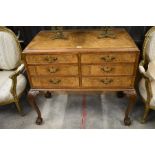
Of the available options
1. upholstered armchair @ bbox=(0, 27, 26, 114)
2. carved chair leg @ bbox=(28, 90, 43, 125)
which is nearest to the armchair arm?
upholstered armchair @ bbox=(0, 27, 26, 114)

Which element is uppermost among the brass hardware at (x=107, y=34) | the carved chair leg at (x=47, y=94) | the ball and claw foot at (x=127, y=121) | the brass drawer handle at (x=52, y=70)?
the brass hardware at (x=107, y=34)

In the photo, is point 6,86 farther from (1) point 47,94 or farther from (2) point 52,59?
(2) point 52,59

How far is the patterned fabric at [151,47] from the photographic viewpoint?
2043mm

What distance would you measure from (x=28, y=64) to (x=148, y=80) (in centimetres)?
129

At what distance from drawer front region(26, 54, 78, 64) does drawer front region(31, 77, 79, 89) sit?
21 centimetres

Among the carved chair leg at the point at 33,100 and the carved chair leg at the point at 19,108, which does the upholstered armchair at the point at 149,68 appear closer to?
the carved chair leg at the point at 33,100

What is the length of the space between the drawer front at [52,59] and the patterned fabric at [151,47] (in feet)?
3.07

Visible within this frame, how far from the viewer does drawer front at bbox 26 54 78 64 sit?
5.73ft

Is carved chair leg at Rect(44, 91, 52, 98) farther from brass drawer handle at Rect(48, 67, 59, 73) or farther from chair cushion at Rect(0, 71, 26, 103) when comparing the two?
brass drawer handle at Rect(48, 67, 59, 73)

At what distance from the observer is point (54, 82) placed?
1938mm

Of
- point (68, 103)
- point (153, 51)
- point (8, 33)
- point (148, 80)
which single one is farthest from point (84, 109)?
point (8, 33)

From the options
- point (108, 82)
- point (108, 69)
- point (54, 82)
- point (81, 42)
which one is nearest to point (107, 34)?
point (81, 42)

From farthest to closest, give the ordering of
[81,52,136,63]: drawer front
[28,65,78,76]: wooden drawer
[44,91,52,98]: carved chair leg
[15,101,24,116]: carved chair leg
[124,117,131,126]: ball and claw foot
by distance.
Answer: [44,91,52,98]: carved chair leg < [15,101,24,116]: carved chair leg < [124,117,131,126]: ball and claw foot < [28,65,78,76]: wooden drawer < [81,52,136,63]: drawer front

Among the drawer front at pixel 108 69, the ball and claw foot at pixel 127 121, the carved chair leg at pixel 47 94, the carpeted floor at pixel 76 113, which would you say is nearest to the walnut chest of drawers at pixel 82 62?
the drawer front at pixel 108 69
